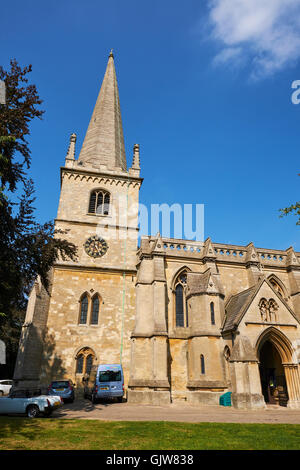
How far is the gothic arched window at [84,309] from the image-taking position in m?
21.4

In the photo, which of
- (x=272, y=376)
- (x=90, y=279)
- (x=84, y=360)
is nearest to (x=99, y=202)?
(x=90, y=279)

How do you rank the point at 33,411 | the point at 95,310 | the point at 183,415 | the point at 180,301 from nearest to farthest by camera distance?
the point at 33,411, the point at 183,415, the point at 95,310, the point at 180,301

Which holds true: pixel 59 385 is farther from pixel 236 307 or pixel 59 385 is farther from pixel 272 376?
pixel 272 376

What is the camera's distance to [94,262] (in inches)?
912

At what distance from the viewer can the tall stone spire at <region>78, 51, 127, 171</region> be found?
28467mm

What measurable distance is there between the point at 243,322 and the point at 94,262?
1150 cm

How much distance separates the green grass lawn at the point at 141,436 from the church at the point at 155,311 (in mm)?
7081

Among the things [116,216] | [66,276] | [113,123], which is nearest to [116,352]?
[66,276]

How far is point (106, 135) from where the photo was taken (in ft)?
98.7

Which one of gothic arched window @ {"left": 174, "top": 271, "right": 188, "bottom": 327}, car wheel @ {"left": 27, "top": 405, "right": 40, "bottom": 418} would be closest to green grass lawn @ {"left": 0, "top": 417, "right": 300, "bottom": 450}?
car wheel @ {"left": 27, "top": 405, "right": 40, "bottom": 418}

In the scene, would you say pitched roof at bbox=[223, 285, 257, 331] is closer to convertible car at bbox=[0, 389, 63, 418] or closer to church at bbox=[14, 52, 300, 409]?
church at bbox=[14, 52, 300, 409]

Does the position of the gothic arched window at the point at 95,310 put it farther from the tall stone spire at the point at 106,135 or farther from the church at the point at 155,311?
the tall stone spire at the point at 106,135

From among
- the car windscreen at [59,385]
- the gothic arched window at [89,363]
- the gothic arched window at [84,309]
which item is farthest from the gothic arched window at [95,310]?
the car windscreen at [59,385]

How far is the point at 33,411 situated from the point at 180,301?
12.5 meters
